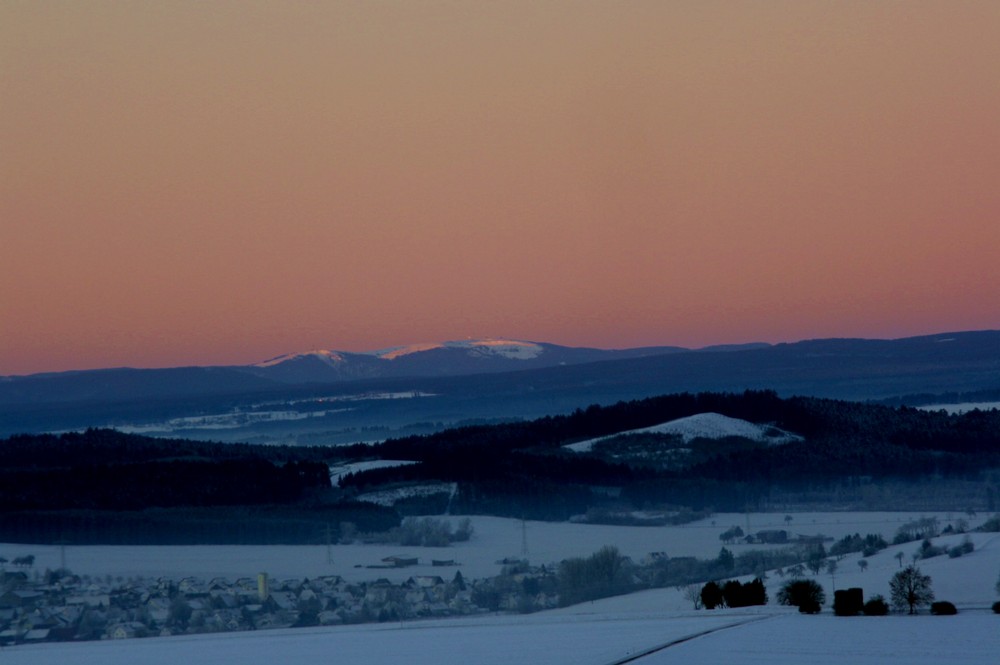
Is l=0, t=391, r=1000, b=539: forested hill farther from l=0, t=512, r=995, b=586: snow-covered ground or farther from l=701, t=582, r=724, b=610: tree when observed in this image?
l=701, t=582, r=724, b=610: tree

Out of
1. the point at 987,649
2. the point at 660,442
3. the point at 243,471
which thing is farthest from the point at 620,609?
the point at 660,442

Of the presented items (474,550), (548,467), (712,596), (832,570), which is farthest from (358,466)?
(712,596)

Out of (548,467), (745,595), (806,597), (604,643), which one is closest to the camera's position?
(604,643)

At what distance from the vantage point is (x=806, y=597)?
104ft

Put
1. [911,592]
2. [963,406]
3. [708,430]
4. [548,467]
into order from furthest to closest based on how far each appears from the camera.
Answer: [963,406] < [708,430] < [548,467] < [911,592]

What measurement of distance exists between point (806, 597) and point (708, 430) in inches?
2398

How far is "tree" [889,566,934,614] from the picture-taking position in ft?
101

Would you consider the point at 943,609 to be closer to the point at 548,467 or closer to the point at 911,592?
the point at 911,592

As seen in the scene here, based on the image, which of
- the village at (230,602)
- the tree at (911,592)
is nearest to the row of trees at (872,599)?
the tree at (911,592)

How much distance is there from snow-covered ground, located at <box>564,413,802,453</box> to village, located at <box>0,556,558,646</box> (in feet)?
140

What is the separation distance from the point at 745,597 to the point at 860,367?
15972 centimetres

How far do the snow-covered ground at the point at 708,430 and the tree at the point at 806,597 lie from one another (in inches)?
2183

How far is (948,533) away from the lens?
50.0 metres

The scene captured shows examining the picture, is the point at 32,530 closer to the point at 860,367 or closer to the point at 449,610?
the point at 449,610
